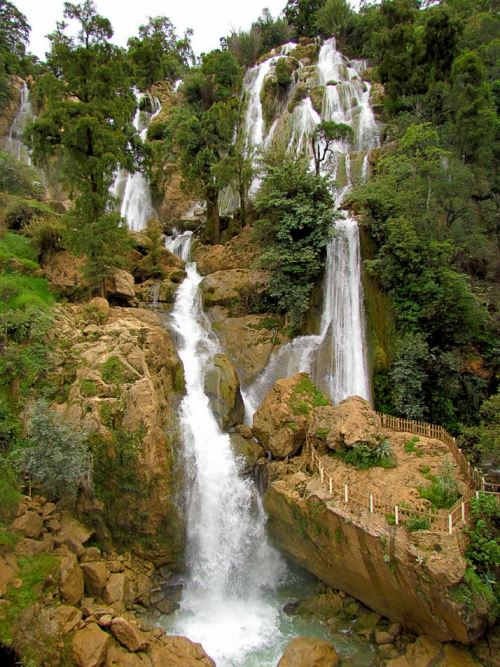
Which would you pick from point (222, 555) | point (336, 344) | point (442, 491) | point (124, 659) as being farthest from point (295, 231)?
point (124, 659)

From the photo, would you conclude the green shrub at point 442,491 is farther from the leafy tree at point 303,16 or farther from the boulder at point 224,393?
the leafy tree at point 303,16

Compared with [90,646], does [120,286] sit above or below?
above

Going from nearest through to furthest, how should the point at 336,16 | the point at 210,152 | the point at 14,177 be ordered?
the point at 210,152 < the point at 14,177 < the point at 336,16

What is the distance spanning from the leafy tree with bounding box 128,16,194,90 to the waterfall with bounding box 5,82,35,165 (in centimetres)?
1047

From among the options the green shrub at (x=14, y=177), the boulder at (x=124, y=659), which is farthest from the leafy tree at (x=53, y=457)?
the green shrub at (x=14, y=177)

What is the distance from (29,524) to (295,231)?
16.5 meters

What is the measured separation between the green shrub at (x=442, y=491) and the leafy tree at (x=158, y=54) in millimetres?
44131

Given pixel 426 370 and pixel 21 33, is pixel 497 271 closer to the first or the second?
pixel 426 370

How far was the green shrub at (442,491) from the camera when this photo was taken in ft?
38.0

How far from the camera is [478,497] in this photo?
11.3m

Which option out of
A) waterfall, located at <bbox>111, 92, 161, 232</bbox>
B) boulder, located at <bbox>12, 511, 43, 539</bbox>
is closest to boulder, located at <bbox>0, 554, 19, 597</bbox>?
boulder, located at <bbox>12, 511, 43, 539</bbox>

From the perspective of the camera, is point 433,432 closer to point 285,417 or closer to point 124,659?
point 285,417

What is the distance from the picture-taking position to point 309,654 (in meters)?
10.4

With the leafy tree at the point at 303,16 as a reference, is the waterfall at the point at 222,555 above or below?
below
